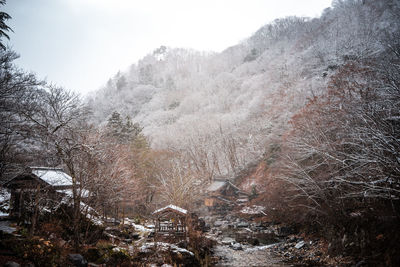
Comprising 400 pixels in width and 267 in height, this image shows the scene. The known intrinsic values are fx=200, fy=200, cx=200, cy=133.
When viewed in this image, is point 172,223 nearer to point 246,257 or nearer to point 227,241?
point 227,241

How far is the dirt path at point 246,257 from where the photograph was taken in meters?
10.8

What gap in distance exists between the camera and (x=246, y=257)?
11781 mm

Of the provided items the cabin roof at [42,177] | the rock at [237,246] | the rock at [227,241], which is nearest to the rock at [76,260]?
the cabin roof at [42,177]

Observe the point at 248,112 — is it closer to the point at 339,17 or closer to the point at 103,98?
the point at 339,17

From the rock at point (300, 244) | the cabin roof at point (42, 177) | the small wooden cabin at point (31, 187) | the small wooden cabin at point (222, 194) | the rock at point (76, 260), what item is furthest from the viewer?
the small wooden cabin at point (222, 194)

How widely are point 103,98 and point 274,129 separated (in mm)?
65907

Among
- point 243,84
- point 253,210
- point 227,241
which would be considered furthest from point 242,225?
point 243,84

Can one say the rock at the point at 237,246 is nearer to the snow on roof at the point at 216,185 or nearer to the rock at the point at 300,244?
the rock at the point at 300,244

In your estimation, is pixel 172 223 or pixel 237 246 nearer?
pixel 237 246

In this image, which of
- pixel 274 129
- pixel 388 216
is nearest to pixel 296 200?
pixel 388 216

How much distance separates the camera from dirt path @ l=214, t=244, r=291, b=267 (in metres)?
10.8

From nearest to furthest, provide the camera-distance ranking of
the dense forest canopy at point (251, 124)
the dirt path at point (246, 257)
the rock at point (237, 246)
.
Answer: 1. the dense forest canopy at point (251, 124)
2. the dirt path at point (246, 257)
3. the rock at point (237, 246)

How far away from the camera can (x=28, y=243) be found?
7891 mm

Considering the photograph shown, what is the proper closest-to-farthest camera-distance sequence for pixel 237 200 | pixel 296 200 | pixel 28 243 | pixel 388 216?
1. pixel 28 243
2. pixel 388 216
3. pixel 296 200
4. pixel 237 200
